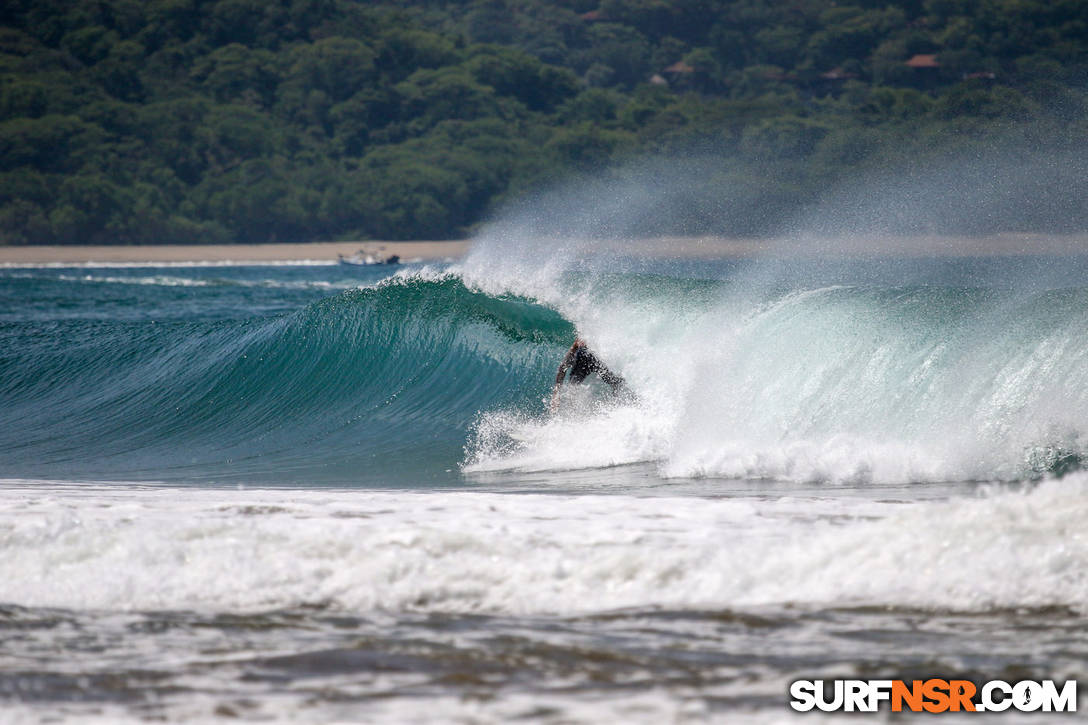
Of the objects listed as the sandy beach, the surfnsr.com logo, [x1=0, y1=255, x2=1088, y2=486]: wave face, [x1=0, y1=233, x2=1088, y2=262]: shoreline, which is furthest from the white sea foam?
[x1=0, y1=233, x2=1088, y2=262]: shoreline

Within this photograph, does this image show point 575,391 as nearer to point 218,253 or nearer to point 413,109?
point 218,253

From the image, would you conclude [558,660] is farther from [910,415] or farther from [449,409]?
[449,409]

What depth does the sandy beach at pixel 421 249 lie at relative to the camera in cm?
4516

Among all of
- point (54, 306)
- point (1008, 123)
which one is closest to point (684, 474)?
point (54, 306)

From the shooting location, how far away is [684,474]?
8781 millimetres

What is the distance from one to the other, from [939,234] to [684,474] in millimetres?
38717

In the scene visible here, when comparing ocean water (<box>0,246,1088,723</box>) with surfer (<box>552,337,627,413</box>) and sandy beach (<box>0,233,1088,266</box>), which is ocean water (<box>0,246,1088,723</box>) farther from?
sandy beach (<box>0,233,1088,266</box>)

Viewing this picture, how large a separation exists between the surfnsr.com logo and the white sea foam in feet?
3.12

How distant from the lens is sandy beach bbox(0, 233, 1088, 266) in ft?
148

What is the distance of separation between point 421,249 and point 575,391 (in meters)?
74.6

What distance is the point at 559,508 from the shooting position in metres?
7.14

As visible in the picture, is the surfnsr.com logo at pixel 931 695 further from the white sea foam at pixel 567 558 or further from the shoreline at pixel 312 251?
the shoreline at pixel 312 251

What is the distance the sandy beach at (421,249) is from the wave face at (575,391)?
29.9 m

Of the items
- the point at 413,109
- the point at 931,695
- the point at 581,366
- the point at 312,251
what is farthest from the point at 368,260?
the point at 931,695
